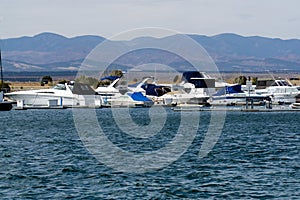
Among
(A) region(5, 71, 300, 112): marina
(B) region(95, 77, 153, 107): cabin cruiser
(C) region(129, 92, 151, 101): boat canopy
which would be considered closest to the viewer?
(A) region(5, 71, 300, 112): marina

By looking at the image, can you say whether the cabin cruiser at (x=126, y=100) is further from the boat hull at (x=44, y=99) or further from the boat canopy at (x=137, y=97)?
the boat hull at (x=44, y=99)

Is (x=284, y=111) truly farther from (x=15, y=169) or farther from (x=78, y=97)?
(x=15, y=169)

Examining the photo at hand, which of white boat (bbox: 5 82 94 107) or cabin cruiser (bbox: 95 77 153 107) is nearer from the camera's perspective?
white boat (bbox: 5 82 94 107)

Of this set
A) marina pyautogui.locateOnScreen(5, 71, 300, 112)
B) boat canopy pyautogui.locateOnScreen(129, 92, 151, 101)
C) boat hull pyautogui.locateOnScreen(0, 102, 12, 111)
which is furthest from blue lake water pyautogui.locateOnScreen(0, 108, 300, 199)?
boat canopy pyautogui.locateOnScreen(129, 92, 151, 101)

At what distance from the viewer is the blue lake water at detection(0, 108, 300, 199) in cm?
2570

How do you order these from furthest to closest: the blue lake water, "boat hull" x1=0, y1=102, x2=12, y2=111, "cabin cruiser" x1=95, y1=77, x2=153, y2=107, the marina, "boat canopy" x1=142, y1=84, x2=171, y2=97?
"boat canopy" x1=142, y1=84, x2=171, y2=97 < "cabin cruiser" x1=95, y1=77, x2=153, y2=107 < the marina < "boat hull" x1=0, y1=102, x2=12, y2=111 < the blue lake water

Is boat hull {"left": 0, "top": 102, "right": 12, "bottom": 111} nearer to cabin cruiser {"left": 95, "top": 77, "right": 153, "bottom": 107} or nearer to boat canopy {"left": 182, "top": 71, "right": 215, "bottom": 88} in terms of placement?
cabin cruiser {"left": 95, "top": 77, "right": 153, "bottom": 107}

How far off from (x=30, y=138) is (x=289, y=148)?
1870 cm

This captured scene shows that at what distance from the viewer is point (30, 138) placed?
1993 inches

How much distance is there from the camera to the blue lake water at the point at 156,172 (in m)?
25.7

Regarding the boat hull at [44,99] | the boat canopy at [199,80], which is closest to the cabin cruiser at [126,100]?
the boat hull at [44,99]

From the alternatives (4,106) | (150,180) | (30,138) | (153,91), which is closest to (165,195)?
(150,180)

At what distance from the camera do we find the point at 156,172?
1199 inches

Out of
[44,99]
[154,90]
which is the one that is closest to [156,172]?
[44,99]
